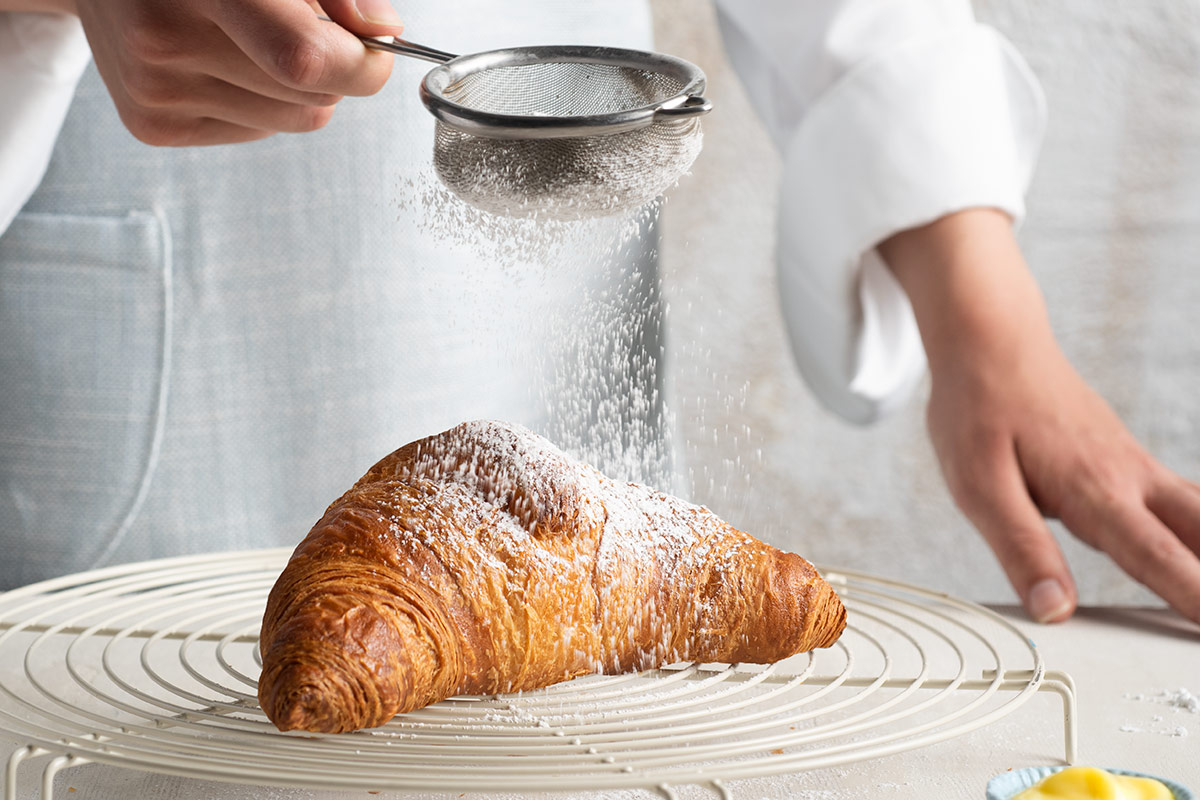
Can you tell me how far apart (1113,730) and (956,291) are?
20.8 inches

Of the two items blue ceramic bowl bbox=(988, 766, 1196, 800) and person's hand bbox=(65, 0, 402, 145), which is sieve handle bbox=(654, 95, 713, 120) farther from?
blue ceramic bowl bbox=(988, 766, 1196, 800)

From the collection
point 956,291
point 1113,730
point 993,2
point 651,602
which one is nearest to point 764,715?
point 651,602

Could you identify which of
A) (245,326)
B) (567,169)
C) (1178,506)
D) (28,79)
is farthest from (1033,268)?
(28,79)

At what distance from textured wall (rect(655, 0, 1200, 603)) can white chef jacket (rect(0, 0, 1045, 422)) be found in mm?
740

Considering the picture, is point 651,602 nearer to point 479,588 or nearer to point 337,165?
point 479,588

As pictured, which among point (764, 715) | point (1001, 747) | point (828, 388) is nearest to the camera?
point (764, 715)

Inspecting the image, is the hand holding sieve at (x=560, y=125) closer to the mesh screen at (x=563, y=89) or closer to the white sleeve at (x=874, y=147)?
the mesh screen at (x=563, y=89)

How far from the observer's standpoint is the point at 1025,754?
68 cm

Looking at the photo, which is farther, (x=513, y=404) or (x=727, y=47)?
(x=727, y=47)

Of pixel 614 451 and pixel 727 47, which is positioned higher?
pixel 727 47

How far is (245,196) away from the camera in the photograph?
1190 mm

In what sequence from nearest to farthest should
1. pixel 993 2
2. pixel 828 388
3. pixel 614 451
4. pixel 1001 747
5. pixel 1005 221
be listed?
pixel 1001 747 < pixel 614 451 < pixel 1005 221 < pixel 828 388 < pixel 993 2

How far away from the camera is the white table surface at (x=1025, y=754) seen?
63 centimetres

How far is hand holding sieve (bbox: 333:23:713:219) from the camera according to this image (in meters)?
0.70
